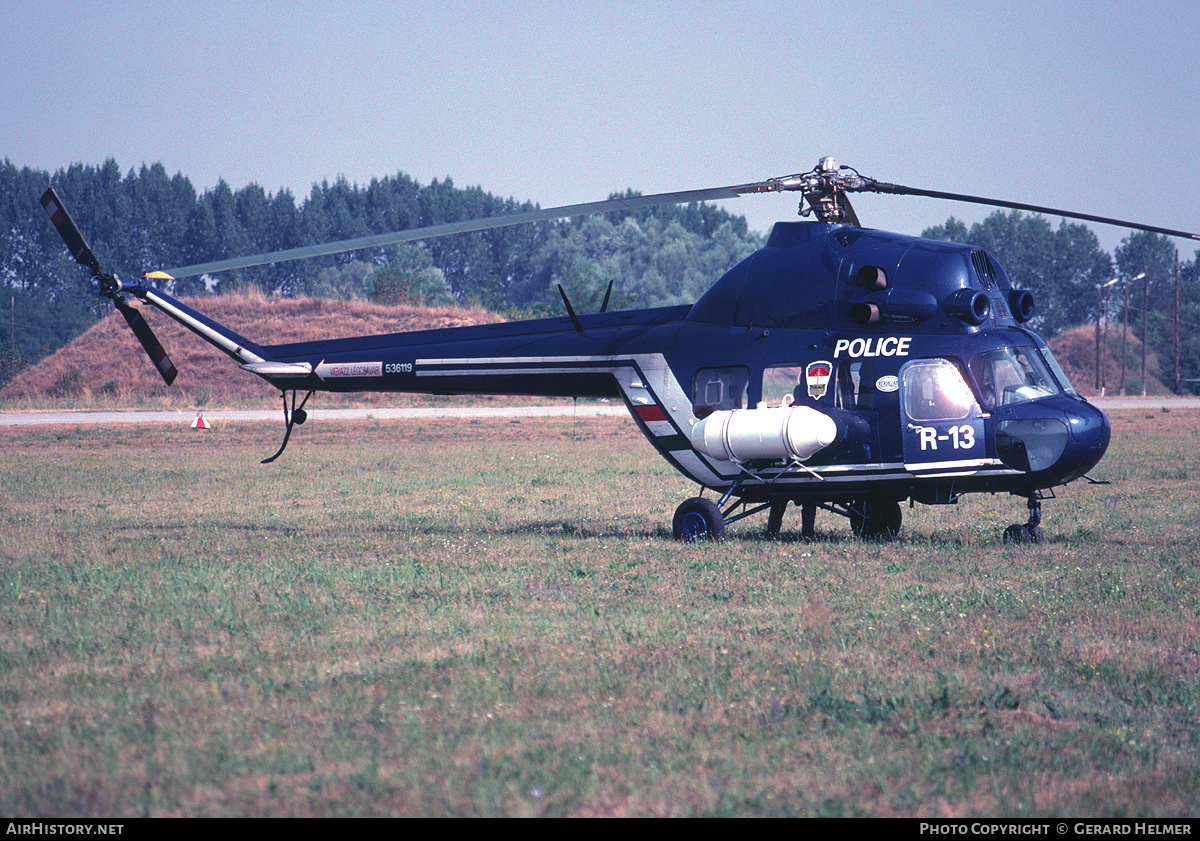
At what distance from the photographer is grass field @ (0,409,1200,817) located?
19.2ft

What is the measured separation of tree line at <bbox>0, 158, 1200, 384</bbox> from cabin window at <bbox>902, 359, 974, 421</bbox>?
96398 mm

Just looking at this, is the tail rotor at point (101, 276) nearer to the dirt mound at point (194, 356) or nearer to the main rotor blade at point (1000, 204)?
the main rotor blade at point (1000, 204)

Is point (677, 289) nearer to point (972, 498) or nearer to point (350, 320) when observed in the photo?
point (350, 320)

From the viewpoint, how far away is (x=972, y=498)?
2122 centimetres

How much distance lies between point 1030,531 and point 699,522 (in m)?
4.40

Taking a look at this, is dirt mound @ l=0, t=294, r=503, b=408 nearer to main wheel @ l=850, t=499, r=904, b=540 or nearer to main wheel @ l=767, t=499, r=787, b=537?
main wheel @ l=767, t=499, r=787, b=537

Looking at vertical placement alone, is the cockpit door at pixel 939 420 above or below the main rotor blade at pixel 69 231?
below

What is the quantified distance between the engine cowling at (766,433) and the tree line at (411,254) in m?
95.2

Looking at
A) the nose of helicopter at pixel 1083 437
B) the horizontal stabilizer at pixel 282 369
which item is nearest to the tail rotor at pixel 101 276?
the horizontal stabilizer at pixel 282 369

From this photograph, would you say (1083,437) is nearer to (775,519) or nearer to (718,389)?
(775,519)

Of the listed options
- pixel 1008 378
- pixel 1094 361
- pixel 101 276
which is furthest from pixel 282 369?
pixel 1094 361

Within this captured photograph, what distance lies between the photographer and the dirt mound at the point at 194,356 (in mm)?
71000
